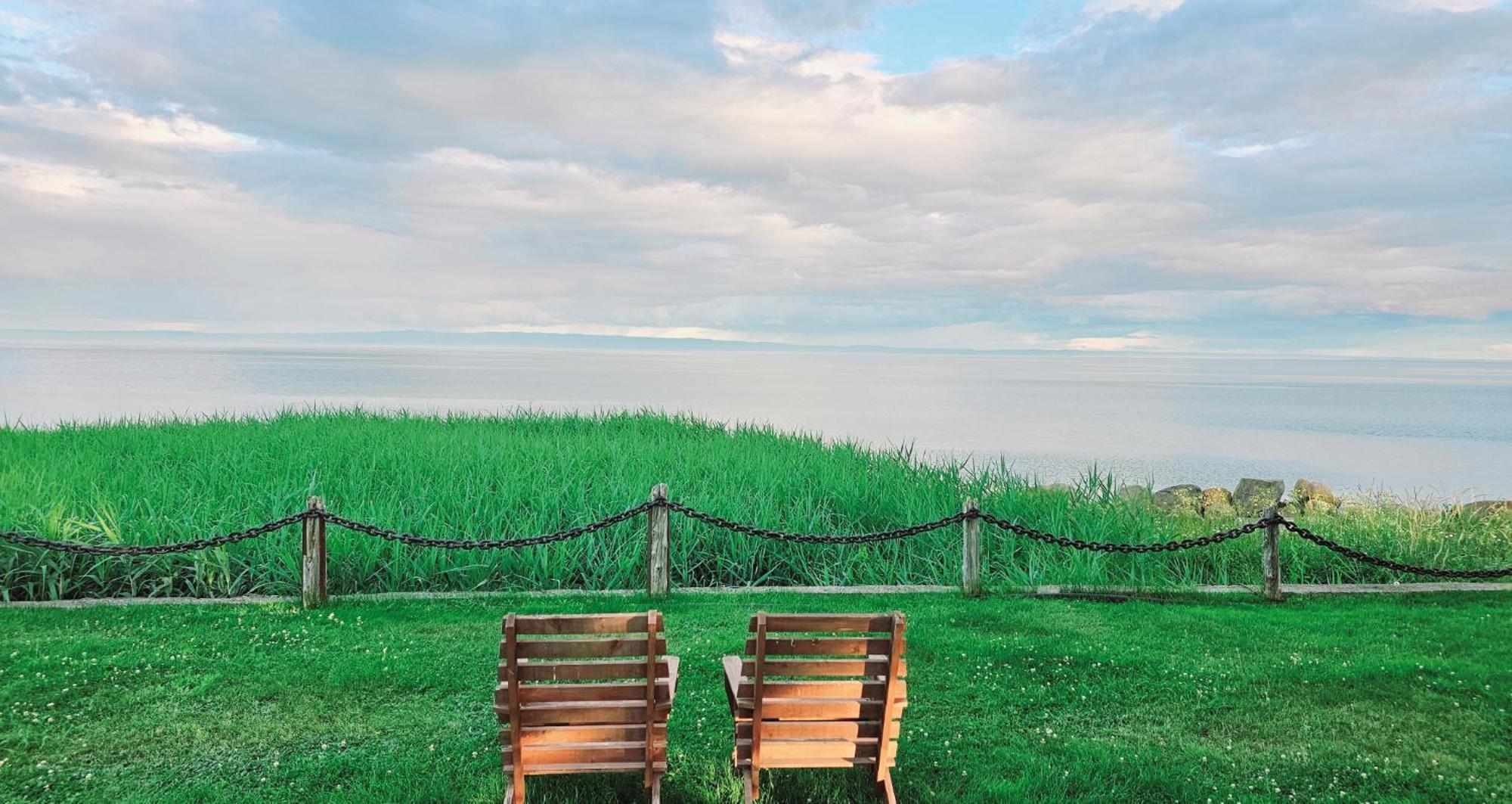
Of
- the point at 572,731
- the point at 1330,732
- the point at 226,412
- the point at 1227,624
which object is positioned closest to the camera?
the point at 572,731

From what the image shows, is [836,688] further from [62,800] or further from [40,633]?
[40,633]

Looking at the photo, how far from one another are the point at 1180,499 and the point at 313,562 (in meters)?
14.0

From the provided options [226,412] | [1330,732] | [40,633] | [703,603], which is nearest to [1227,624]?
[1330,732]

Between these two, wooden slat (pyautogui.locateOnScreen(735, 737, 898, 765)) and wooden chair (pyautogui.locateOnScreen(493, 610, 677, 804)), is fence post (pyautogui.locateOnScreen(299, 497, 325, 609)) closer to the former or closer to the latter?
wooden chair (pyautogui.locateOnScreen(493, 610, 677, 804))

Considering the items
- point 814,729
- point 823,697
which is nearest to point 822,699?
point 823,697

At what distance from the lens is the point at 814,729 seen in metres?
4.75

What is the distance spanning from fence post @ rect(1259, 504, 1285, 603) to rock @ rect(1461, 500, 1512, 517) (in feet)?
20.9

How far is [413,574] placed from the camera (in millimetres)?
9719

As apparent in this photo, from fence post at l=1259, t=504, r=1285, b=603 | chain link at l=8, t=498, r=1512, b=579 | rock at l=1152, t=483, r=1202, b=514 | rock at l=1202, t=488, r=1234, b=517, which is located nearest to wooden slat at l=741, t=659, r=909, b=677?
chain link at l=8, t=498, r=1512, b=579

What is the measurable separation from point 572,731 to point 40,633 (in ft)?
19.6

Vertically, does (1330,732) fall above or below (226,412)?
below

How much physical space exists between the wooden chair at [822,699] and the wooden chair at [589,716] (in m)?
0.43

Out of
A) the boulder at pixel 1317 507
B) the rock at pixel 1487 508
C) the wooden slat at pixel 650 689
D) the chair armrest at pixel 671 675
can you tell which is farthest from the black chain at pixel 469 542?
the rock at pixel 1487 508

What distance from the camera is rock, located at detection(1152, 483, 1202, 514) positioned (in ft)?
48.9
